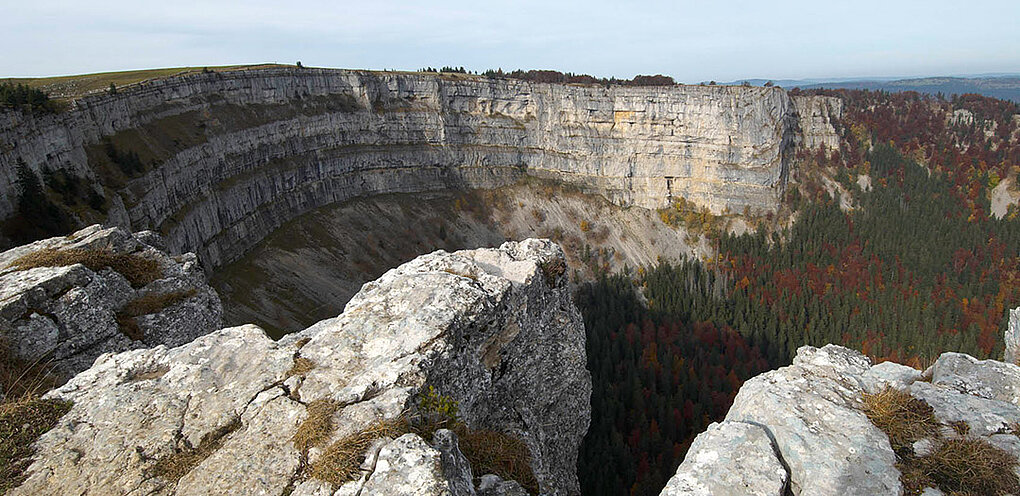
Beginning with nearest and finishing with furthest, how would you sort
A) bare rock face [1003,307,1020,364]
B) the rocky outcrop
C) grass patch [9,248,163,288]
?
1. the rocky outcrop
2. grass patch [9,248,163,288]
3. bare rock face [1003,307,1020,364]

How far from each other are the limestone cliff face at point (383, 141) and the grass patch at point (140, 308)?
27.0 m

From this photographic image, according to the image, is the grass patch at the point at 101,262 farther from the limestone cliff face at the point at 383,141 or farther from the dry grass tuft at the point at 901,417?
the limestone cliff face at the point at 383,141

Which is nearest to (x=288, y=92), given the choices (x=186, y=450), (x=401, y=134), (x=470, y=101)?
(x=401, y=134)

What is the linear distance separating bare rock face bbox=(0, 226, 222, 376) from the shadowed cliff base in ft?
82.9

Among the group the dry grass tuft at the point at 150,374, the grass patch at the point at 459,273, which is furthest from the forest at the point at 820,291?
the dry grass tuft at the point at 150,374

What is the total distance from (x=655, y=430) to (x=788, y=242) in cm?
6329

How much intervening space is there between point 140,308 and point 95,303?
5.15ft

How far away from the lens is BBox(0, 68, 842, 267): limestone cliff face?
50.0 m

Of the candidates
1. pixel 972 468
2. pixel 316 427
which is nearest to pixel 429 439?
pixel 316 427

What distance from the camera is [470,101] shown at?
97125 millimetres

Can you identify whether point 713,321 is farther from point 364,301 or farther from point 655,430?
point 364,301

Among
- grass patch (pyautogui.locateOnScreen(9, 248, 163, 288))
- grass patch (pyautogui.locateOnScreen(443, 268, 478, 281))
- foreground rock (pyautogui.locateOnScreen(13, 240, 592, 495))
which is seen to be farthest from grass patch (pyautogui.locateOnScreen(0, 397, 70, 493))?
grass patch (pyautogui.locateOnScreen(443, 268, 478, 281))

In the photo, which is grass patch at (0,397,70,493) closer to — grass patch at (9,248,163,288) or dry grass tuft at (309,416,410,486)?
dry grass tuft at (309,416,410,486)

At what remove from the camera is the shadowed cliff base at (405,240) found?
56375 millimetres
